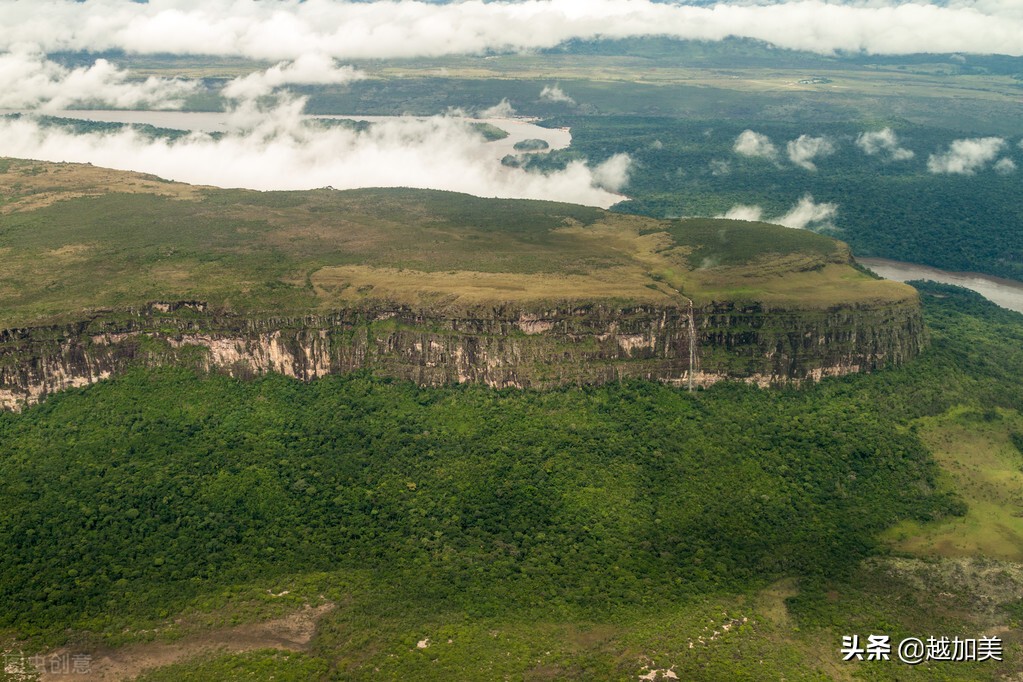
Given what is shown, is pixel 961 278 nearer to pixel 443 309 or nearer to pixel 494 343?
pixel 494 343

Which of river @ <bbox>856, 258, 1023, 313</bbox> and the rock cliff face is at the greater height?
the rock cliff face

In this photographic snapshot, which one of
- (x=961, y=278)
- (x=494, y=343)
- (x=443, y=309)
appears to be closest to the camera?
(x=494, y=343)

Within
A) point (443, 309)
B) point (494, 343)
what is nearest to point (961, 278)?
point (494, 343)

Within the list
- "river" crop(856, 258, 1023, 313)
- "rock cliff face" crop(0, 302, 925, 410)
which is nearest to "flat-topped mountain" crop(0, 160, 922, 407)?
"rock cliff face" crop(0, 302, 925, 410)

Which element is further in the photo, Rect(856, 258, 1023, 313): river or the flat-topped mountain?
Rect(856, 258, 1023, 313): river

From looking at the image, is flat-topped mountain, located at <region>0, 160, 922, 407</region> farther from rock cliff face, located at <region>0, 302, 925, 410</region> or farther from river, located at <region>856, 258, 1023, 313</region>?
river, located at <region>856, 258, 1023, 313</region>

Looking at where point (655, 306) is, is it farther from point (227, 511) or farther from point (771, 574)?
point (227, 511)

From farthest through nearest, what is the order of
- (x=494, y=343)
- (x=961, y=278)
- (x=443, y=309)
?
(x=961, y=278), (x=443, y=309), (x=494, y=343)
